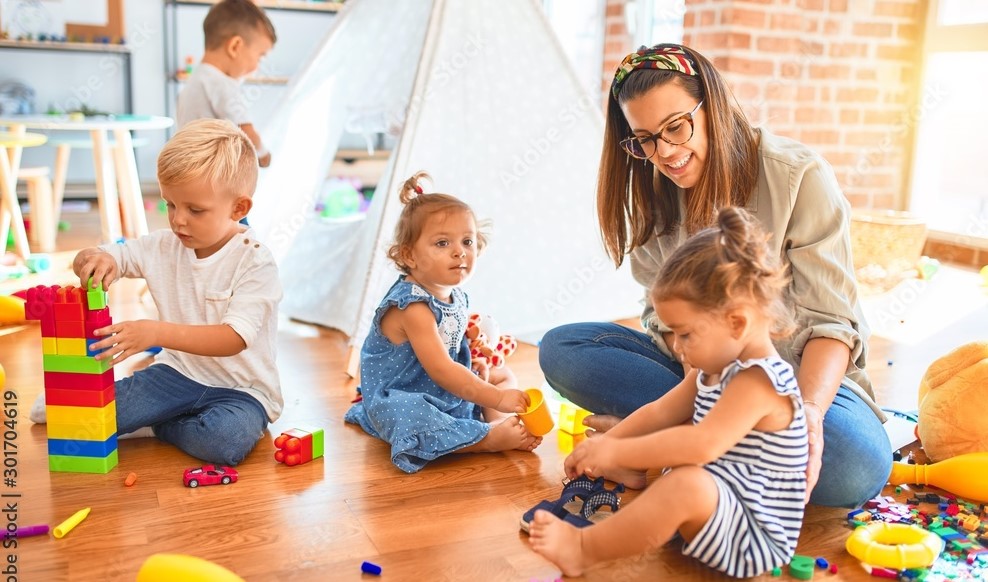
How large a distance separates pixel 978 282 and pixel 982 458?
1.98 metres

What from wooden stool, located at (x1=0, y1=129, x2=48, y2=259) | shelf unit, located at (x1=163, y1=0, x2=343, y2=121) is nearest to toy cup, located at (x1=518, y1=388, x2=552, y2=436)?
wooden stool, located at (x1=0, y1=129, x2=48, y2=259)

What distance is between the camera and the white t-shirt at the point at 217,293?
63.4 inches

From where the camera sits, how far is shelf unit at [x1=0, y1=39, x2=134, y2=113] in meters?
4.66

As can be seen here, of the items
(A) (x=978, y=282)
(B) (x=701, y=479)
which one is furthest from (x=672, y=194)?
(A) (x=978, y=282)

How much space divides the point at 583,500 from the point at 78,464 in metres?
0.83

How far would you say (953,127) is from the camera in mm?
3703

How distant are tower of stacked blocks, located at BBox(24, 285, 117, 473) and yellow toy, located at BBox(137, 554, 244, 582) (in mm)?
480

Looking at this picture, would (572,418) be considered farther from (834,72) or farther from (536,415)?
(834,72)

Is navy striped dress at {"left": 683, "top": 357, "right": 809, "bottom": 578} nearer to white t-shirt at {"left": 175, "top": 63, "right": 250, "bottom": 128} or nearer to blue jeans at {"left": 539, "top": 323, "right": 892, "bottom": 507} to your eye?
blue jeans at {"left": 539, "top": 323, "right": 892, "bottom": 507}

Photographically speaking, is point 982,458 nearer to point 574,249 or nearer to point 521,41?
point 574,249


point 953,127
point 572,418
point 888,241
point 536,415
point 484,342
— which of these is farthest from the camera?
point 953,127

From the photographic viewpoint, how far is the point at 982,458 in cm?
149

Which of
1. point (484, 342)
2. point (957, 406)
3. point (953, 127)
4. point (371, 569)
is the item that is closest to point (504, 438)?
point (484, 342)

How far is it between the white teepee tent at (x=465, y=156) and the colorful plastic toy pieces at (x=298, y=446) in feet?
2.10
